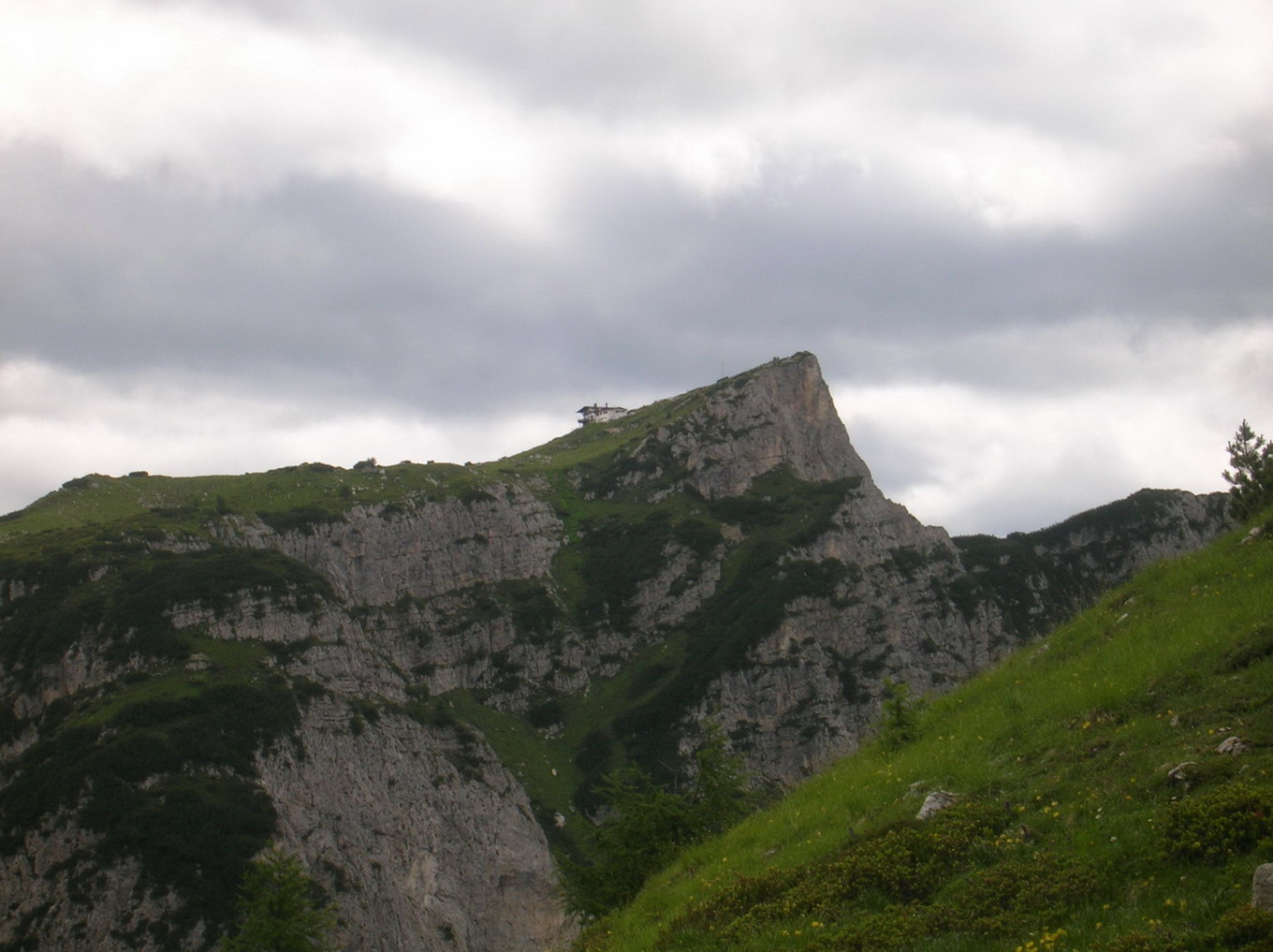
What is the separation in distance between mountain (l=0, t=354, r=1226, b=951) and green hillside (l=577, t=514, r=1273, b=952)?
73.8 meters

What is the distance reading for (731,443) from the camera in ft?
591

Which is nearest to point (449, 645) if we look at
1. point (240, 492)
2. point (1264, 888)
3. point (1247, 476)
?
point (240, 492)

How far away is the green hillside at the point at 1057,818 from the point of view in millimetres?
10586

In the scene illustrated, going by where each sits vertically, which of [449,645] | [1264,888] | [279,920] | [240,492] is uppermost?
[240,492]

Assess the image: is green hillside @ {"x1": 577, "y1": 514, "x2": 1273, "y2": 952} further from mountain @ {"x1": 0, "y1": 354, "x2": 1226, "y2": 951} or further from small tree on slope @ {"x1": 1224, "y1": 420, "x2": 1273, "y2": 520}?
mountain @ {"x1": 0, "y1": 354, "x2": 1226, "y2": 951}

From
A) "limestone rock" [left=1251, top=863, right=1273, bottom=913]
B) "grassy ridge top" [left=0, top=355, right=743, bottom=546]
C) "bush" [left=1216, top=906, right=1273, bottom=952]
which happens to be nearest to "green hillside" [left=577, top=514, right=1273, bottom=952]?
"bush" [left=1216, top=906, right=1273, bottom=952]

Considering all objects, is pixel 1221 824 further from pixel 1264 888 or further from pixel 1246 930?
pixel 1246 930

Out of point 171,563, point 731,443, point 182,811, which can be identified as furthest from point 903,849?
point 731,443

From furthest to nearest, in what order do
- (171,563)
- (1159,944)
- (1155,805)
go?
(171,563), (1155,805), (1159,944)

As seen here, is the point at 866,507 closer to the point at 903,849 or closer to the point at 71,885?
the point at 71,885

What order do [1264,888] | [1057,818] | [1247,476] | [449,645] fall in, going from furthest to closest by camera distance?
[449,645], [1247,476], [1057,818], [1264,888]

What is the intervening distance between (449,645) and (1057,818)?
137m

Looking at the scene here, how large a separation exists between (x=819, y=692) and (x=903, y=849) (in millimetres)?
128463

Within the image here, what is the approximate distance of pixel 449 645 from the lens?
14400cm
